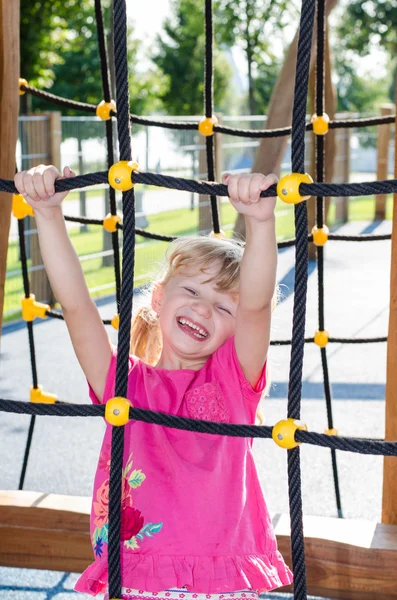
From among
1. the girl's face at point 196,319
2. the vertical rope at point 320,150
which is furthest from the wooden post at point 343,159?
the girl's face at point 196,319

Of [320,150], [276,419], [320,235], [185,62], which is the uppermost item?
[185,62]

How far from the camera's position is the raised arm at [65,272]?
0.94m

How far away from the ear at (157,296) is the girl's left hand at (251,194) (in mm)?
249

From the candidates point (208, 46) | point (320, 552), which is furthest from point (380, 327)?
point (320, 552)

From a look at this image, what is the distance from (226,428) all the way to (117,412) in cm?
12

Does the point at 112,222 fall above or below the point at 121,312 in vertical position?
above

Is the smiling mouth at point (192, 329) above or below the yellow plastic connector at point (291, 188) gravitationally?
below

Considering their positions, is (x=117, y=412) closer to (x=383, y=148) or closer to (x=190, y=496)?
(x=190, y=496)

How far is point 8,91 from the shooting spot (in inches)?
55.2

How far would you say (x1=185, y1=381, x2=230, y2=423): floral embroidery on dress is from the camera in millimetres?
1029

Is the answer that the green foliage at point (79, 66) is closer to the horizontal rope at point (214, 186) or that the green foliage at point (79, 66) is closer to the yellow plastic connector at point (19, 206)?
the yellow plastic connector at point (19, 206)

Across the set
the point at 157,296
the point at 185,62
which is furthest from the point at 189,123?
the point at 185,62

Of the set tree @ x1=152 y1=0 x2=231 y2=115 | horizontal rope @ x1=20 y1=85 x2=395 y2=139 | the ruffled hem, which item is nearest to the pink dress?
the ruffled hem

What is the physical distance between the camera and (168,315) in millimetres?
1067
